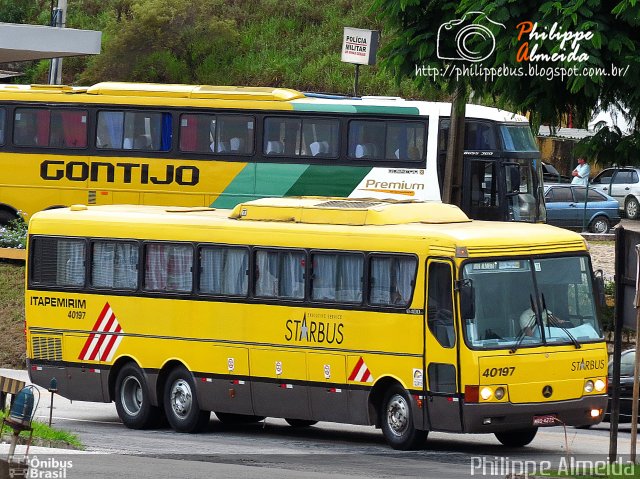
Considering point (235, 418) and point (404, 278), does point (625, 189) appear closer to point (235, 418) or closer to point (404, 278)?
point (235, 418)

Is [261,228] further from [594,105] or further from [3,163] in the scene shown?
[3,163]

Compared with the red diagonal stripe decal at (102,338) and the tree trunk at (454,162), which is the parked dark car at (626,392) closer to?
the red diagonal stripe decal at (102,338)

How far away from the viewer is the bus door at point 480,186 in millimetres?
32562

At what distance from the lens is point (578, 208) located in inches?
1666

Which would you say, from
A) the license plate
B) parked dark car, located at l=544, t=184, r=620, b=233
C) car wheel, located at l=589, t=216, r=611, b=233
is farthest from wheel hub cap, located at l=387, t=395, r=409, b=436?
car wheel, located at l=589, t=216, r=611, b=233

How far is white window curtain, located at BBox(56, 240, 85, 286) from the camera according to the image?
69.9 ft

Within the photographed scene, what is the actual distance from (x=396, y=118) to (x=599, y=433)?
12.6m

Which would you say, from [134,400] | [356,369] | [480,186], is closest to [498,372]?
[356,369]

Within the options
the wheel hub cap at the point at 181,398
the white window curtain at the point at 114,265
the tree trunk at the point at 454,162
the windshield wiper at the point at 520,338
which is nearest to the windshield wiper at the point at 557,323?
the windshield wiper at the point at 520,338

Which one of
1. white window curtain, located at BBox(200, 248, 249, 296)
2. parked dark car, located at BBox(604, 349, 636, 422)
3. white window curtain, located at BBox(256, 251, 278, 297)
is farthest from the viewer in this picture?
parked dark car, located at BBox(604, 349, 636, 422)

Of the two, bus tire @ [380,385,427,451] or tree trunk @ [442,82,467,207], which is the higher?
tree trunk @ [442,82,467,207]

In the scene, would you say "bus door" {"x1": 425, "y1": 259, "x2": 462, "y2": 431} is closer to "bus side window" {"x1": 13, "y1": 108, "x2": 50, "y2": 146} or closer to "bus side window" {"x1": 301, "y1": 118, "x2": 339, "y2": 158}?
"bus side window" {"x1": 301, "y1": 118, "x2": 339, "y2": 158}

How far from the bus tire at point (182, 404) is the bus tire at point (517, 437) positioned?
165 inches

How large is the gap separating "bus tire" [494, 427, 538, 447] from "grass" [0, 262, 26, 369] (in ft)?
41.1
